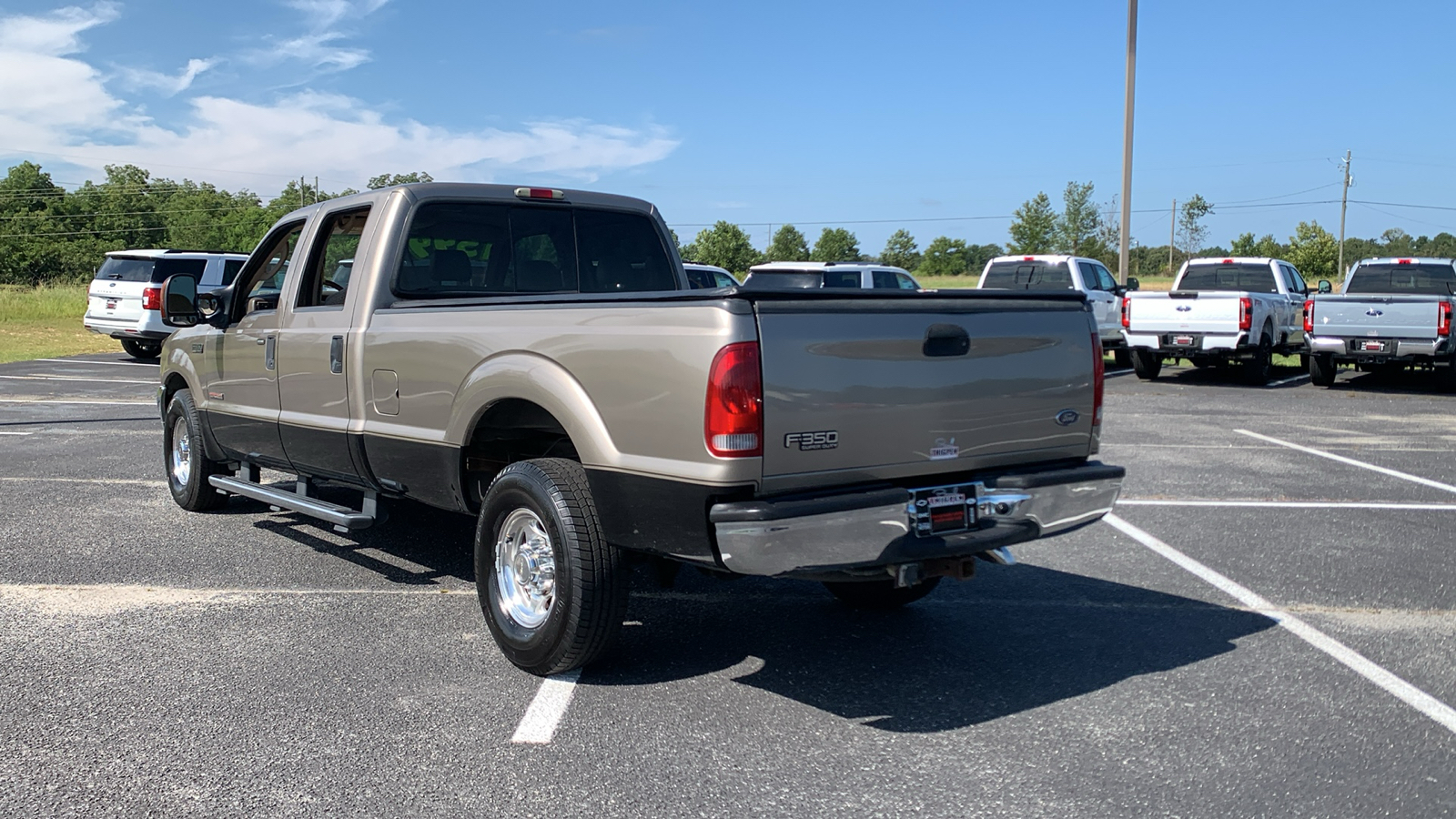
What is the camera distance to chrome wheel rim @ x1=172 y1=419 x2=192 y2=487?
7.76 meters

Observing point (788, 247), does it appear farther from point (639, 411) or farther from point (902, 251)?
point (639, 411)

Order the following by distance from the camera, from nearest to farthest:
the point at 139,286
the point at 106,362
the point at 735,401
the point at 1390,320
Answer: the point at 735,401, the point at 1390,320, the point at 139,286, the point at 106,362

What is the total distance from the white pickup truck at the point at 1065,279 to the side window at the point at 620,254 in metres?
14.1

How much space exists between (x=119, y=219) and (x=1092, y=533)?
107 meters

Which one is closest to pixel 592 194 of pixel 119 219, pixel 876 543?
pixel 876 543

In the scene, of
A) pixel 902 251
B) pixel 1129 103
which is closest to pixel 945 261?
pixel 902 251

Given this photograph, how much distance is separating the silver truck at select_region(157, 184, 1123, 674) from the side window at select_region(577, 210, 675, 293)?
2 centimetres

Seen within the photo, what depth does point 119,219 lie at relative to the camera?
9812cm

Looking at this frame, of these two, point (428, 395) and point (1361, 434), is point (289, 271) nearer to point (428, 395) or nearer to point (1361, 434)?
point (428, 395)

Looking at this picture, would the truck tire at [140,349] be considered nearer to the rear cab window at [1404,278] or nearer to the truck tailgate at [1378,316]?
the truck tailgate at [1378,316]

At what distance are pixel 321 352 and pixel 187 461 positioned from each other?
102 inches

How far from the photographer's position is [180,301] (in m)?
7.08

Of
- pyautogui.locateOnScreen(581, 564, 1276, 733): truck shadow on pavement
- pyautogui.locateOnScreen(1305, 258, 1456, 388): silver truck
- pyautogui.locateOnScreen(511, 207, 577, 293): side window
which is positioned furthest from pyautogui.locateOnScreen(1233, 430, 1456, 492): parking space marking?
pyautogui.locateOnScreen(511, 207, 577, 293): side window

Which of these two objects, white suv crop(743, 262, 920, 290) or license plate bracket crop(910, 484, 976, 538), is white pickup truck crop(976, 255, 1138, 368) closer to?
white suv crop(743, 262, 920, 290)
